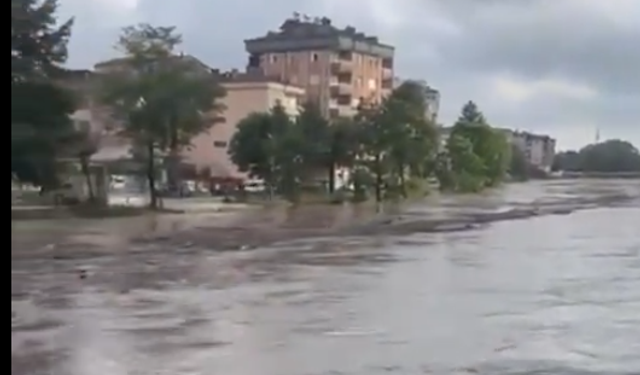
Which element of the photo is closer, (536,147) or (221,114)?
(536,147)

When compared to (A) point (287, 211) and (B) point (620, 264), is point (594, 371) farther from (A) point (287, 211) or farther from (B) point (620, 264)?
(A) point (287, 211)

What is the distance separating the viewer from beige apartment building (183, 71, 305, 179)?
25.2 ft

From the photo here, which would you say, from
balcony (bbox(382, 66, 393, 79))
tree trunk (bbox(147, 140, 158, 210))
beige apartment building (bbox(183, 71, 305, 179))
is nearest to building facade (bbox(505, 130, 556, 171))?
beige apartment building (bbox(183, 71, 305, 179))

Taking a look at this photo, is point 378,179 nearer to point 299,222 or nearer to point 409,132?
point 409,132

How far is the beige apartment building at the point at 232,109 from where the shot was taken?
768cm

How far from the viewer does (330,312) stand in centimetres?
349

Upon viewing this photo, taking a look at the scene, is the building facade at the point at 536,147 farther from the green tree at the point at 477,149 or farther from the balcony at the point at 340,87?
the balcony at the point at 340,87

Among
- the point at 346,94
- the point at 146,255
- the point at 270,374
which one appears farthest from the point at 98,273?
the point at 346,94

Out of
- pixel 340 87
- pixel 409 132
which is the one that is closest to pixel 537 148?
pixel 340 87

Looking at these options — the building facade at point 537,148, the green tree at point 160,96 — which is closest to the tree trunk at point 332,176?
the green tree at point 160,96

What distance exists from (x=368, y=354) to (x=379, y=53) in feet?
19.9

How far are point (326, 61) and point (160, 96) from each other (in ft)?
4.73

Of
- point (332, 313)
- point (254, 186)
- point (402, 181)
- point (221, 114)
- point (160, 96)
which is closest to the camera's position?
point (332, 313)

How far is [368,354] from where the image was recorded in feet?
8.71
